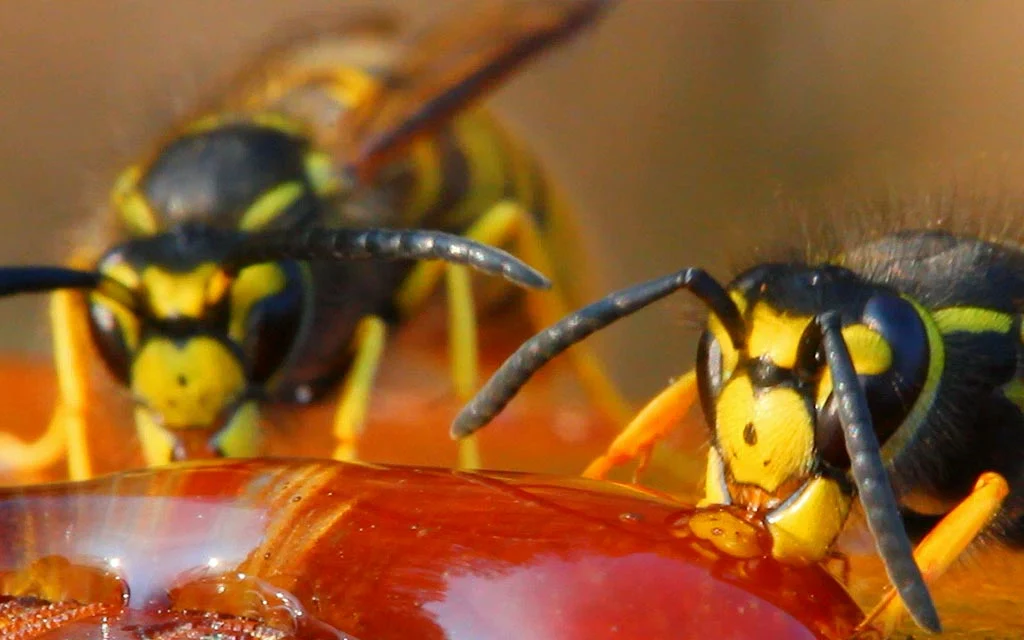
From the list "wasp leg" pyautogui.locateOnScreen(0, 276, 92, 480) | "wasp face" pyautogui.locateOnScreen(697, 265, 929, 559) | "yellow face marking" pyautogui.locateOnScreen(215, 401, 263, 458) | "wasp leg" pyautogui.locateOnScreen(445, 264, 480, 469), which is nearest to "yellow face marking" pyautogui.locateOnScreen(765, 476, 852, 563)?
"wasp face" pyautogui.locateOnScreen(697, 265, 929, 559)

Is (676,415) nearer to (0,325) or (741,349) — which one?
(741,349)

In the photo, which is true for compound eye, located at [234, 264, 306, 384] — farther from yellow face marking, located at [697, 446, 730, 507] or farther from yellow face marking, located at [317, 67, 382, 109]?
yellow face marking, located at [697, 446, 730, 507]

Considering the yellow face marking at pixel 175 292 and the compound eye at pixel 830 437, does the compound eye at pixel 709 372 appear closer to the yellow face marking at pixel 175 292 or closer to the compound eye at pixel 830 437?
the compound eye at pixel 830 437

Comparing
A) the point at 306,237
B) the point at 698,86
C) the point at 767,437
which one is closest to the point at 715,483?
the point at 767,437

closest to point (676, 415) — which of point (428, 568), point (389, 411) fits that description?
point (428, 568)

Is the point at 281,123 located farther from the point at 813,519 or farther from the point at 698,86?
the point at 698,86

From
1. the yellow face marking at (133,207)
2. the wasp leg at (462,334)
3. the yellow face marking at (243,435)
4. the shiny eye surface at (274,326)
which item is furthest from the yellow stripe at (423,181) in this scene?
the yellow face marking at (243,435)

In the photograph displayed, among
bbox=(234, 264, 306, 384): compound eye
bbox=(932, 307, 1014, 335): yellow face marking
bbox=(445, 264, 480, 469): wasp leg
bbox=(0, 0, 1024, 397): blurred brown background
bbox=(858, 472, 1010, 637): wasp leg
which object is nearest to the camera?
bbox=(858, 472, 1010, 637): wasp leg
